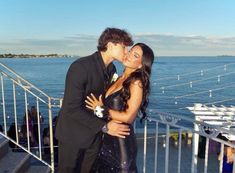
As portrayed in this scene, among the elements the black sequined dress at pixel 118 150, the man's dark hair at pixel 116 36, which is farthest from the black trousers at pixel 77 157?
the man's dark hair at pixel 116 36

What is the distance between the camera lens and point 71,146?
3023 millimetres

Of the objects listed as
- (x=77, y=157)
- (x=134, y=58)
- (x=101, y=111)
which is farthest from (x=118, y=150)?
(x=134, y=58)

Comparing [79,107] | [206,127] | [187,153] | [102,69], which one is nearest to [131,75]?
[102,69]

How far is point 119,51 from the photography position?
279cm

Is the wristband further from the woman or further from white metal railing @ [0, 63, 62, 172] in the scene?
white metal railing @ [0, 63, 62, 172]

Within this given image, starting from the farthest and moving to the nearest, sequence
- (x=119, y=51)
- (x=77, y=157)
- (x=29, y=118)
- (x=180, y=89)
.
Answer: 1. (x=180, y=89)
2. (x=29, y=118)
3. (x=77, y=157)
4. (x=119, y=51)

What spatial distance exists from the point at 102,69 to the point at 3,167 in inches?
81.9

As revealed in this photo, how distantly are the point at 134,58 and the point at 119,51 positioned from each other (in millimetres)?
154

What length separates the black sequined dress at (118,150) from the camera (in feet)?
9.10

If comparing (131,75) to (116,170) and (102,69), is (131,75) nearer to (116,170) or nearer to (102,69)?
(102,69)

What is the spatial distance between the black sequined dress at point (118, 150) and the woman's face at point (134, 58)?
9.8 inches

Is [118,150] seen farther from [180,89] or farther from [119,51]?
[180,89]

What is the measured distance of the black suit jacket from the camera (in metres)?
2.71

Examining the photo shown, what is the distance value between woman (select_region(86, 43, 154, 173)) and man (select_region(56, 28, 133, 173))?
0.08 metres
